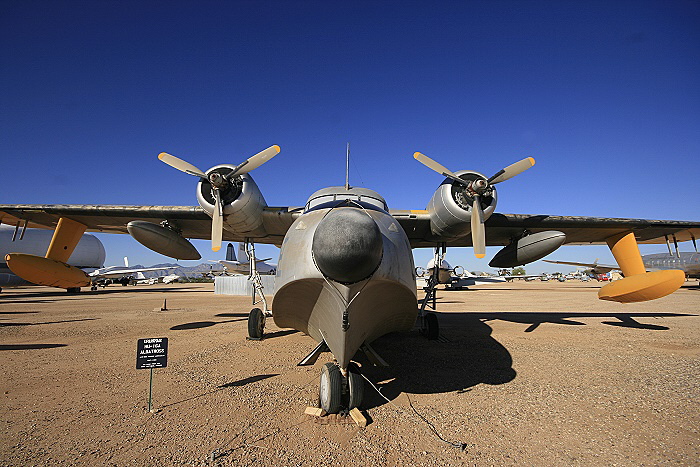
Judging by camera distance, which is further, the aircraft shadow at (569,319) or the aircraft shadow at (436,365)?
the aircraft shadow at (569,319)

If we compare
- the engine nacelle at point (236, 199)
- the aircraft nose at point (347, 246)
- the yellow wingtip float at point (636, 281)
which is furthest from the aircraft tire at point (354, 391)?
the yellow wingtip float at point (636, 281)

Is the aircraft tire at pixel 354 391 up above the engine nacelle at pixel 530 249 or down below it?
below

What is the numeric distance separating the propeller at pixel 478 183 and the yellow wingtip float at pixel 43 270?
448 inches

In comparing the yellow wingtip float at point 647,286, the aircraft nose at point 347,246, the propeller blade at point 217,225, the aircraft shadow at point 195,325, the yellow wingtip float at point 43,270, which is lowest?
the aircraft shadow at point 195,325

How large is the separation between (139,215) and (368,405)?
898 cm

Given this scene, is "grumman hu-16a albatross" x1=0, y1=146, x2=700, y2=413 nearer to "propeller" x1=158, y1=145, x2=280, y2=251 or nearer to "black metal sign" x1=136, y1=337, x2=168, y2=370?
"propeller" x1=158, y1=145, x2=280, y2=251

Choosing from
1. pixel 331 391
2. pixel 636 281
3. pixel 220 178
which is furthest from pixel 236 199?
pixel 636 281

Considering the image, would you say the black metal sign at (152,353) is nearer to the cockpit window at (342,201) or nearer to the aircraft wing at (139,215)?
the cockpit window at (342,201)

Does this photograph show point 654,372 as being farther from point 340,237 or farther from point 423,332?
point 340,237

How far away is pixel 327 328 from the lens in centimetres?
452

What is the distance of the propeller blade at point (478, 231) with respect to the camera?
22.7 ft

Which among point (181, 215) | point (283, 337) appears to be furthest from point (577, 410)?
point (181, 215)

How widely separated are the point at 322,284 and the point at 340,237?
2.95 feet

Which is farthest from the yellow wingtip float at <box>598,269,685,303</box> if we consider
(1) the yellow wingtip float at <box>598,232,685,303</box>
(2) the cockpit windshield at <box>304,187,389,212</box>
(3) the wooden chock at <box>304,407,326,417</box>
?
(3) the wooden chock at <box>304,407,326,417</box>
